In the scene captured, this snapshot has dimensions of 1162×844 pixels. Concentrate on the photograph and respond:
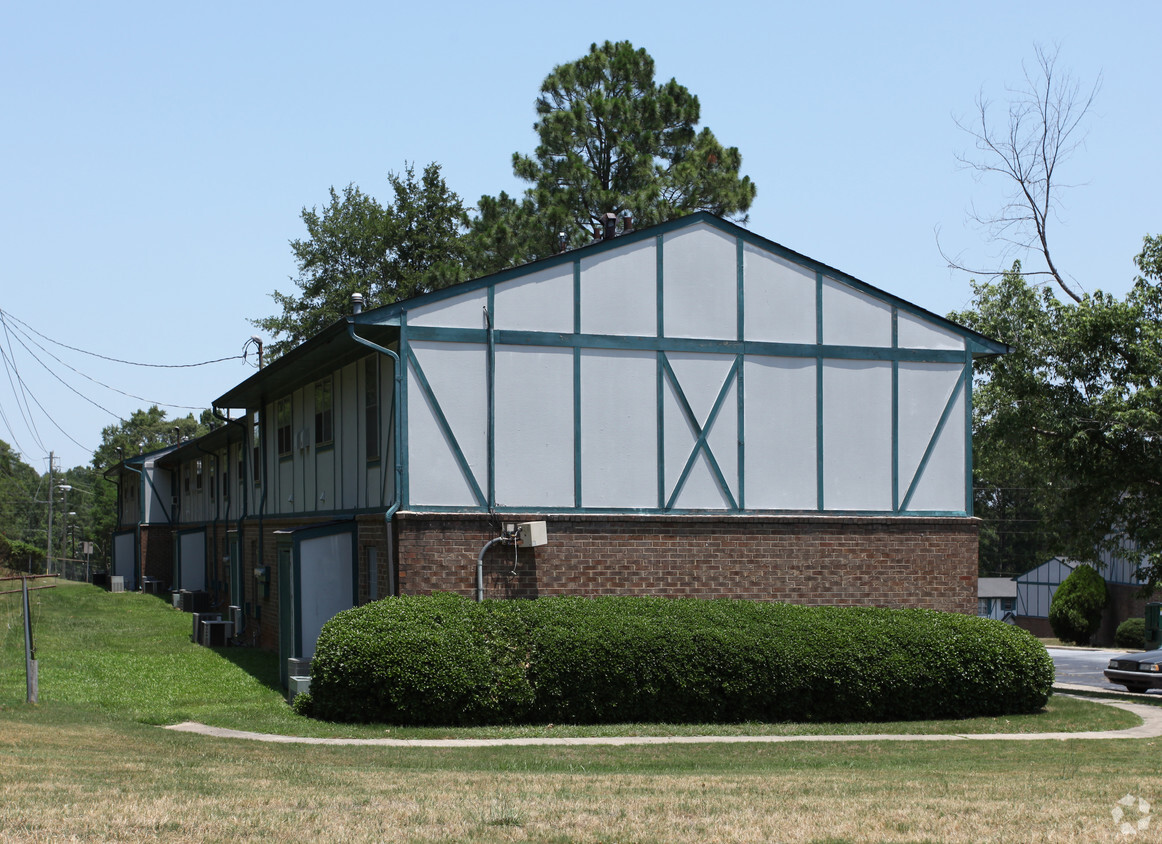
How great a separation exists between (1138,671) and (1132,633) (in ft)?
63.7

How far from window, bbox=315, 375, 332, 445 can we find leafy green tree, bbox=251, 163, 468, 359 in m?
34.2

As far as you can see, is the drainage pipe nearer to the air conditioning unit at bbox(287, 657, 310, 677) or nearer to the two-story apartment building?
the two-story apartment building

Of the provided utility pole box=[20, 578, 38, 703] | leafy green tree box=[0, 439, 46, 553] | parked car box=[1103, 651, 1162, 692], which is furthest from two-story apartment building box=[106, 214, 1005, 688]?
leafy green tree box=[0, 439, 46, 553]

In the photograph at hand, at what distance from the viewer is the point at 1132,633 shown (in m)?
42.4

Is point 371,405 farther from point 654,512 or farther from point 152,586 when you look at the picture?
point 152,586

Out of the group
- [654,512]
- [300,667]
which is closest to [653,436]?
[654,512]

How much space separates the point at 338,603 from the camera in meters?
19.7

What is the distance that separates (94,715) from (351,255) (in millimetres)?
44780

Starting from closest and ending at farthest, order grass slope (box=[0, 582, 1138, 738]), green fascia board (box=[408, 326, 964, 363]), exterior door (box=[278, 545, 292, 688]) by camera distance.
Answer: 1. grass slope (box=[0, 582, 1138, 738])
2. green fascia board (box=[408, 326, 964, 363])
3. exterior door (box=[278, 545, 292, 688])

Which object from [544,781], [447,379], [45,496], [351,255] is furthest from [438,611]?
[45,496]

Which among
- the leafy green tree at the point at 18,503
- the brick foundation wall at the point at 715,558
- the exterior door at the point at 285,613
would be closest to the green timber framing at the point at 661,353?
the brick foundation wall at the point at 715,558

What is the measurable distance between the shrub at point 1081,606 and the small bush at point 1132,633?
3683 mm

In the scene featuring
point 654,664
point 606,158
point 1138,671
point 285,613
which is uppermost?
point 606,158

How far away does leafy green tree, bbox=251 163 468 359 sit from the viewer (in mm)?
57562
